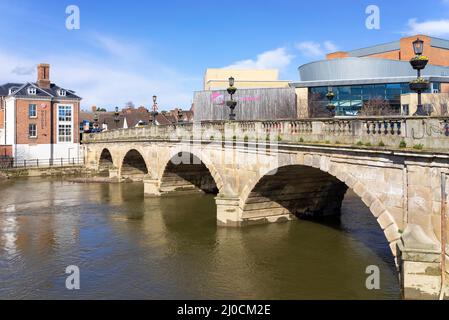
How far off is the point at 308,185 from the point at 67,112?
42297mm

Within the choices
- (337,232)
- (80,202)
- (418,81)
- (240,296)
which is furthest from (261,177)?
(80,202)

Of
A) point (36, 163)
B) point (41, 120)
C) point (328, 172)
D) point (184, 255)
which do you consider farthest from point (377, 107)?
point (36, 163)

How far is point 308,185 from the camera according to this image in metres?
21.0

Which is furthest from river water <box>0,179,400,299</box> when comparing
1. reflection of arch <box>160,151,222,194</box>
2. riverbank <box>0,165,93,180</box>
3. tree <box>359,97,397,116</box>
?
tree <box>359,97,397,116</box>

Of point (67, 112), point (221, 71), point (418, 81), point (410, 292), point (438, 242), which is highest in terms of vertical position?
point (221, 71)

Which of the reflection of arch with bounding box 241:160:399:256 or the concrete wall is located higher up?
the concrete wall

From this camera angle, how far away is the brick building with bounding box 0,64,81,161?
5022 centimetres

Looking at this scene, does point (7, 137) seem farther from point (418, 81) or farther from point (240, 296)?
point (418, 81)

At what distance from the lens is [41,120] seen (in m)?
51.6

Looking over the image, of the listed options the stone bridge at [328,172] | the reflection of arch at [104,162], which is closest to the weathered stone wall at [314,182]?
the stone bridge at [328,172]

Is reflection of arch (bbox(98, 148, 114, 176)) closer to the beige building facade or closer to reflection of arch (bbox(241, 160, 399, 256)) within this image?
the beige building facade

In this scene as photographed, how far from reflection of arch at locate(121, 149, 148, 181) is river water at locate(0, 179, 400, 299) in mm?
14645

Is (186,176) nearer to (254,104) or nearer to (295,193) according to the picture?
(295,193)
